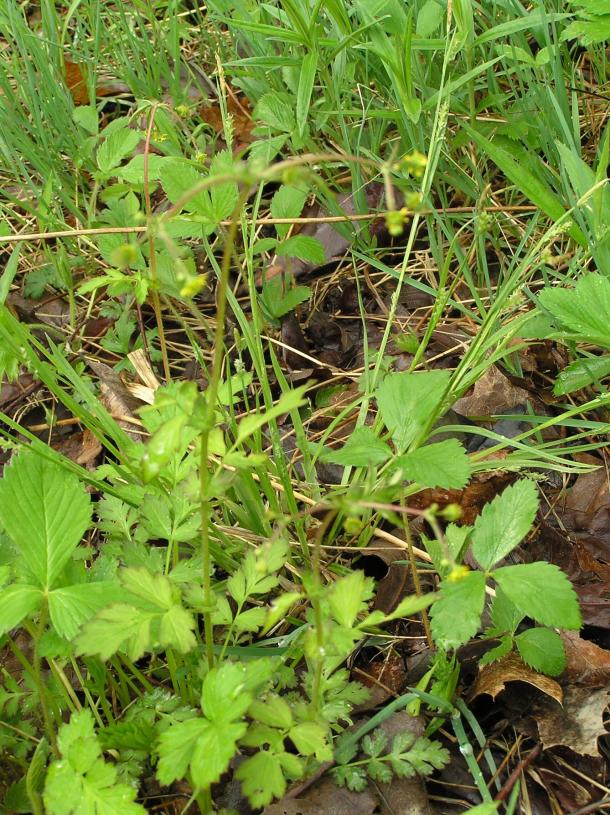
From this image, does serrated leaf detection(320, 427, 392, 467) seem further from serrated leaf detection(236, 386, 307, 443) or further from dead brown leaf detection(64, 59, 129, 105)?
dead brown leaf detection(64, 59, 129, 105)

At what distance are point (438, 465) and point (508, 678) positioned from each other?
15.8 inches

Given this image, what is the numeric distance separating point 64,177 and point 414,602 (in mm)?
1984

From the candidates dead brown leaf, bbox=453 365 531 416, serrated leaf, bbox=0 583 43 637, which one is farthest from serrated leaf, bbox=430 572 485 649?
dead brown leaf, bbox=453 365 531 416

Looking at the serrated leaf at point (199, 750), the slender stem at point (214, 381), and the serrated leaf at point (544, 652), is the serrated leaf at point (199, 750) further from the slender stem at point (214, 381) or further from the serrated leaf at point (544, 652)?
the serrated leaf at point (544, 652)

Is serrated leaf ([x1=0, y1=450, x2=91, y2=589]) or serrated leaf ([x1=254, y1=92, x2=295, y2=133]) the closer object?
serrated leaf ([x1=0, y1=450, x2=91, y2=589])

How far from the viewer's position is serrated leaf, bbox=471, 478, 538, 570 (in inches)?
49.7

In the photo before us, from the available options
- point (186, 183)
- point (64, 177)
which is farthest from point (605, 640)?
point (64, 177)

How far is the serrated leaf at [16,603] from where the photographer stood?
1094mm

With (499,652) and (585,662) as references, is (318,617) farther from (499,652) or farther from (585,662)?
(585,662)

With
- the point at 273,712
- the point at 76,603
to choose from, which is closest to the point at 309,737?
the point at 273,712

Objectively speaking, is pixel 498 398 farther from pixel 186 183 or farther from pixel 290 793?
pixel 290 793

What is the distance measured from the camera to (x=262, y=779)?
3.49 feet

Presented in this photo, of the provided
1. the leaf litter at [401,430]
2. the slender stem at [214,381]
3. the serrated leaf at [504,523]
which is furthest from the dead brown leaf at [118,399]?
the serrated leaf at [504,523]

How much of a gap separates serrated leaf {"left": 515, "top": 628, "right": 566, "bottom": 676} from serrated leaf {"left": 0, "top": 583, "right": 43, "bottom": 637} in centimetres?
78
